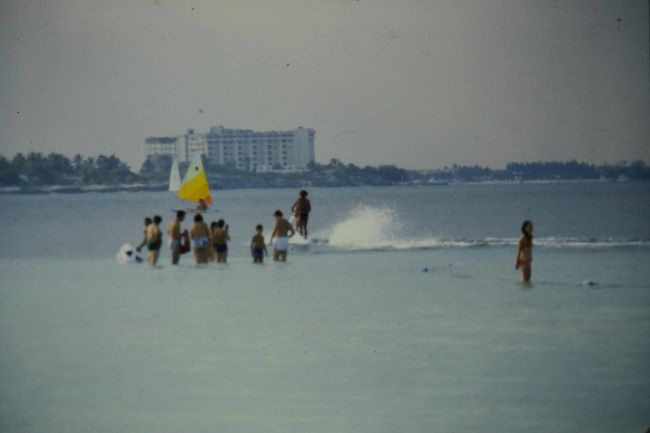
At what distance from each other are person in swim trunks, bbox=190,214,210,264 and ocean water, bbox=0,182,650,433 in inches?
30.3

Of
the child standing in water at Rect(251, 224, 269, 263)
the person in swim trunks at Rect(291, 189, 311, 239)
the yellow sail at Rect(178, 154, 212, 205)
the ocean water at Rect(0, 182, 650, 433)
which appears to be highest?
the yellow sail at Rect(178, 154, 212, 205)

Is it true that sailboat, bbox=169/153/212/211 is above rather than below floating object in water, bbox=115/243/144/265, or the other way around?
above

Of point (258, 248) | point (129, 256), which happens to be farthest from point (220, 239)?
point (129, 256)

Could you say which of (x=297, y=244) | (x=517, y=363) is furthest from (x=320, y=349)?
(x=297, y=244)

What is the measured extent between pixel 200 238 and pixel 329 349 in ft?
34.8

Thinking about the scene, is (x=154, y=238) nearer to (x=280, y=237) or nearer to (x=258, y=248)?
(x=258, y=248)

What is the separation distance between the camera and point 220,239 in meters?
22.8

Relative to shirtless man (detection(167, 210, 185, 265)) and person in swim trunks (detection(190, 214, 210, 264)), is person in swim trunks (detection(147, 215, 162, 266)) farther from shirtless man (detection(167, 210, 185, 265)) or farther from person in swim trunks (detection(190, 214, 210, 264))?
person in swim trunks (detection(190, 214, 210, 264))

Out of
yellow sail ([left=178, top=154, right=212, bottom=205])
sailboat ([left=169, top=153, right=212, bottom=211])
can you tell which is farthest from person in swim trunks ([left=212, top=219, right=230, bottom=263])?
yellow sail ([left=178, top=154, right=212, bottom=205])

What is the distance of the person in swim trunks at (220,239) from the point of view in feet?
74.3

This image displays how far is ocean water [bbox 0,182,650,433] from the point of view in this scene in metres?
9.66

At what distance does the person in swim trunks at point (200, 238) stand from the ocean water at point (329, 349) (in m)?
0.77

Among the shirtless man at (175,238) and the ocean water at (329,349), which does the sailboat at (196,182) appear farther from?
the ocean water at (329,349)

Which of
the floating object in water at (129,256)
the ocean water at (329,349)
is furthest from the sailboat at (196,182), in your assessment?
the ocean water at (329,349)
